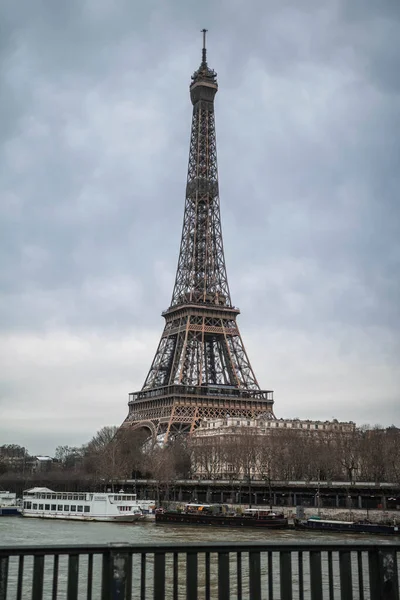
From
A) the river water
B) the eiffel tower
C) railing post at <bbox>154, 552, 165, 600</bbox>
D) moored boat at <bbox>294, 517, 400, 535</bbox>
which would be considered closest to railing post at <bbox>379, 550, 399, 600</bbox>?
railing post at <bbox>154, 552, 165, 600</bbox>

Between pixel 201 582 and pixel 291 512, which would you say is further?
pixel 291 512

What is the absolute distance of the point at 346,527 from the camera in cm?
5425

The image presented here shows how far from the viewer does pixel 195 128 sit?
370 feet

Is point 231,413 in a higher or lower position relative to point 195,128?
lower

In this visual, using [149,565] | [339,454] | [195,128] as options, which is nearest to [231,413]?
[339,454]

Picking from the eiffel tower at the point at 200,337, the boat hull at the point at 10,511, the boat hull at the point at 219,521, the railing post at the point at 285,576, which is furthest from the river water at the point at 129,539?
the eiffel tower at the point at 200,337

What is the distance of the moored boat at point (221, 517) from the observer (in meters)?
58.2

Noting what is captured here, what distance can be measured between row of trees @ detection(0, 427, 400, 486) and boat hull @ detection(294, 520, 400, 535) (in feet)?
56.0

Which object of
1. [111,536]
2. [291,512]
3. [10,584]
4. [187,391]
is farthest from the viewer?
[187,391]

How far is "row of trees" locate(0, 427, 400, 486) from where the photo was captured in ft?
255

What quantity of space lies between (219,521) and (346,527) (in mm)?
10860

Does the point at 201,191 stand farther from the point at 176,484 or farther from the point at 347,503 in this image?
the point at 347,503

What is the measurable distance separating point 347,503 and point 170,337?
44014 millimetres

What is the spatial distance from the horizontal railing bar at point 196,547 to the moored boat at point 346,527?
47.7 meters
